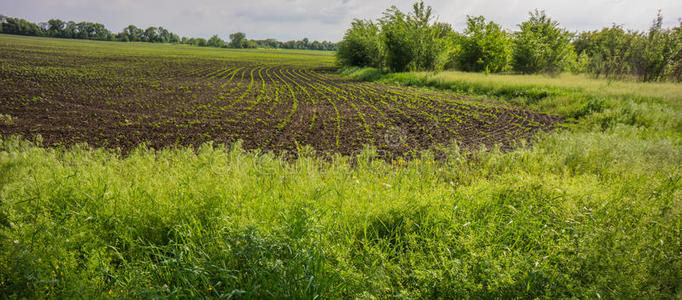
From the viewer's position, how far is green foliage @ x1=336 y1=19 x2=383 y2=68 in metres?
35.8

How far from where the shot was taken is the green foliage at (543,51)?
87.1 ft

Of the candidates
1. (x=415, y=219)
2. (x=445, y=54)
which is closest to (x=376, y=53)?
(x=445, y=54)

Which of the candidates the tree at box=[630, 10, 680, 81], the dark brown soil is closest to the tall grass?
the dark brown soil

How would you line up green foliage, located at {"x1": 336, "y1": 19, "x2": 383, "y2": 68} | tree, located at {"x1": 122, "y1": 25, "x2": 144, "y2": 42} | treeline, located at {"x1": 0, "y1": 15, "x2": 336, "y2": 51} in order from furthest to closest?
tree, located at {"x1": 122, "y1": 25, "x2": 144, "y2": 42}, treeline, located at {"x1": 0, "y1": 15, "x2": 336, "y2": 51}, green foliage, located at {"x1": 336, "y1": 19, "x2": 383, "y2": 68}

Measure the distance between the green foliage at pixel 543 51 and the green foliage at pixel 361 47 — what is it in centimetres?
1512

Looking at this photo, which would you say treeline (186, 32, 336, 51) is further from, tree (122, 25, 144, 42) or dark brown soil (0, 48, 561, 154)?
dark brown soil (0, 48, 561, 154)

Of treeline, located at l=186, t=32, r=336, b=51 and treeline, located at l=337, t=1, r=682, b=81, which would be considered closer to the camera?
treeline, located at l=337, t=1, r=682, b=81

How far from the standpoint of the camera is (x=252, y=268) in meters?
2.14

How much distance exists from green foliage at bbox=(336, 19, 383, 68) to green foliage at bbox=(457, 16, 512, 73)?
10192mm

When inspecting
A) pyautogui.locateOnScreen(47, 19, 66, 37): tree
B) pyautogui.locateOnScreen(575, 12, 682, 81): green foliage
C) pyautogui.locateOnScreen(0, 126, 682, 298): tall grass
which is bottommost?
pyautogui.locateOnScreen(0, 126, 682, 298): tall grass

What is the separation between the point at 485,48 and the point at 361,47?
48.6 ft

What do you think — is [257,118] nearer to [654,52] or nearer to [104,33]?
[654,52]

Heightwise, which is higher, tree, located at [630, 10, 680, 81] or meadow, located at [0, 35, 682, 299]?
tree, located at [630, 10, 680, 81]

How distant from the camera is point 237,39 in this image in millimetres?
134500
